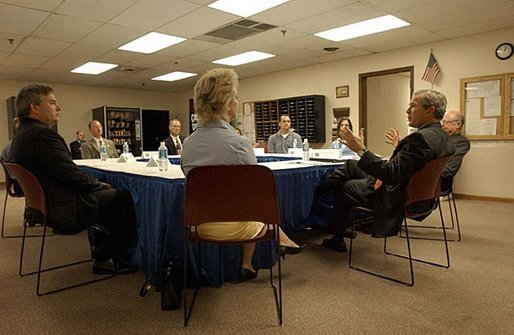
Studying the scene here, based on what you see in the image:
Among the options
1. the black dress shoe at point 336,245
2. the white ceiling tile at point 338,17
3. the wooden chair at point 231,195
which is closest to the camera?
the wooden chair at point 231,195

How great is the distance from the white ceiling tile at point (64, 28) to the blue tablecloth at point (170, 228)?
2.40 m

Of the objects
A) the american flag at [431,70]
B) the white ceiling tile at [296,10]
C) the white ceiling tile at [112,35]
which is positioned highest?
the white ceiling tile at [112,35]

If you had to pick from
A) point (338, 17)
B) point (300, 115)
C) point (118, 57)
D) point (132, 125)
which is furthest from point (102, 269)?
point (132, 125)

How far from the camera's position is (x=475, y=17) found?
4.47 metres

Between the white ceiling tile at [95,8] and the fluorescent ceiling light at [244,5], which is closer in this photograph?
the white ceiling tile at [95,8]

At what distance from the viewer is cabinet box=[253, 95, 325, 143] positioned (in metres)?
7.06

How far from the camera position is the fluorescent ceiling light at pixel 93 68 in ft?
22.1

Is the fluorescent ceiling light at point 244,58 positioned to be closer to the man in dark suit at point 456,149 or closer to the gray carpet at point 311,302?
the man in dark suit at point 456,149

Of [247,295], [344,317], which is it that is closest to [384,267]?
[344,317]

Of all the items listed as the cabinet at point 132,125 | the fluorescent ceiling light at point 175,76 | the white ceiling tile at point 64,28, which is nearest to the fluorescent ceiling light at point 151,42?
the white ceiling tile at point 64,28

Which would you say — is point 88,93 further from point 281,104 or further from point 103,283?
point 103,283

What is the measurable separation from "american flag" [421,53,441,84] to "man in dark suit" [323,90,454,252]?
3541mm

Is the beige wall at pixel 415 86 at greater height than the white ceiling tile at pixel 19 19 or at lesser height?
lesser

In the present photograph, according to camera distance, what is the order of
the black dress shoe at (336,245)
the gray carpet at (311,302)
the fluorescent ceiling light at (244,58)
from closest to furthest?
the gray carpet at (311,302)
the black dress shoe at (336,245)
the fluorescent ceiling light at (244,58)
